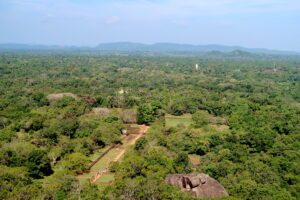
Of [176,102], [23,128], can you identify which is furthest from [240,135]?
[23,128]

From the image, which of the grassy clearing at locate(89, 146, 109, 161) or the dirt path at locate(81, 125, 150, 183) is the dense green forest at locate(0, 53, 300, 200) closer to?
the grassy clearing at locate(89, 146, 109, 161)

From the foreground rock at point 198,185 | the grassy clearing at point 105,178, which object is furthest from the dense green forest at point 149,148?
the grassy clearing at point 105,178

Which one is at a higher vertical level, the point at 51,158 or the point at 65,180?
the point at 65,180

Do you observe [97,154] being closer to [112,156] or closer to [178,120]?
[112,156]

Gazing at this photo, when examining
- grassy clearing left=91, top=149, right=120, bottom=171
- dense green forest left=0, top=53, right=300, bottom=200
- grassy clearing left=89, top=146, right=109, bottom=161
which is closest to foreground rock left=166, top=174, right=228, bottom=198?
dense green forest left=0, top=53, right=300, bottom=200

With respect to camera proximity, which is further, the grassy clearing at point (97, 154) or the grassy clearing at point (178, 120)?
the grassy clearing at point (178, 120)

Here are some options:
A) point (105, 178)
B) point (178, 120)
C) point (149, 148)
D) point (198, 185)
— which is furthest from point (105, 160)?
point (178, 120)

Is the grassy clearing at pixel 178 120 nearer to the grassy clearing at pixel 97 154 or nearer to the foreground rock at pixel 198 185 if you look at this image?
the grassy clearing at pixel 97 154

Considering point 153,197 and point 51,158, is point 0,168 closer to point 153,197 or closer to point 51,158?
point 51,158

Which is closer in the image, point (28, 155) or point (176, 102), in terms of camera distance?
point (28, 155)
